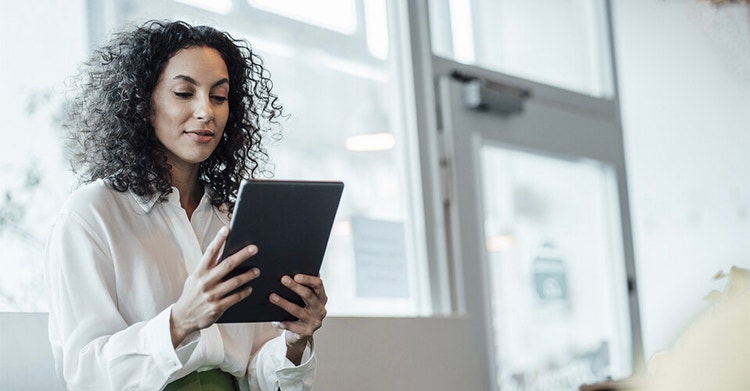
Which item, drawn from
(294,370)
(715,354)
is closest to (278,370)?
(294,370)

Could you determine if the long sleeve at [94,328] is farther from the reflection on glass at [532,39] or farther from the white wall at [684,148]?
the white wall at [684,148]

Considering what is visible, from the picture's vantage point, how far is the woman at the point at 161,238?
1.47 meters

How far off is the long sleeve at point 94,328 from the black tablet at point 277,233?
130mm

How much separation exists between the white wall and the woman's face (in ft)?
12.3

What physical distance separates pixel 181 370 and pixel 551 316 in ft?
8.11

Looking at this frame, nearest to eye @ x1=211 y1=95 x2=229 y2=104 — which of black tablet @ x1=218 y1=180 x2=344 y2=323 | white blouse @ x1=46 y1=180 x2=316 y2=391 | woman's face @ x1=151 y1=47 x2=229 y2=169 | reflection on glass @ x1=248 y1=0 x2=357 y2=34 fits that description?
woman's face @ x1=151 y1=47 x2=229 y2=169

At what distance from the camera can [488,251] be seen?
3594 millimetres

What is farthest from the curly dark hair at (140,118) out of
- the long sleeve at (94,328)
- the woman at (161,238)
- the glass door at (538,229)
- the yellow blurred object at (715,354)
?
the glass door at (538,229)

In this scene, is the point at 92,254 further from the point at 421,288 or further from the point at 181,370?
the point at 421,288

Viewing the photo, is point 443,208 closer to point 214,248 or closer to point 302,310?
point 302,310

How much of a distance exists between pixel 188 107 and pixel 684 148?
4.03 metres

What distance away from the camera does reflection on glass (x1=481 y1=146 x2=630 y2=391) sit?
3.64 metres

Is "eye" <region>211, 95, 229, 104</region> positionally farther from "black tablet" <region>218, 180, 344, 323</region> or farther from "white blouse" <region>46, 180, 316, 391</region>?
"black tablet" <region>218, 180, 344, 323</region>

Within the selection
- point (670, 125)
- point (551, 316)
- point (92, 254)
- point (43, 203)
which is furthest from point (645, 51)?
point (92, 254)
